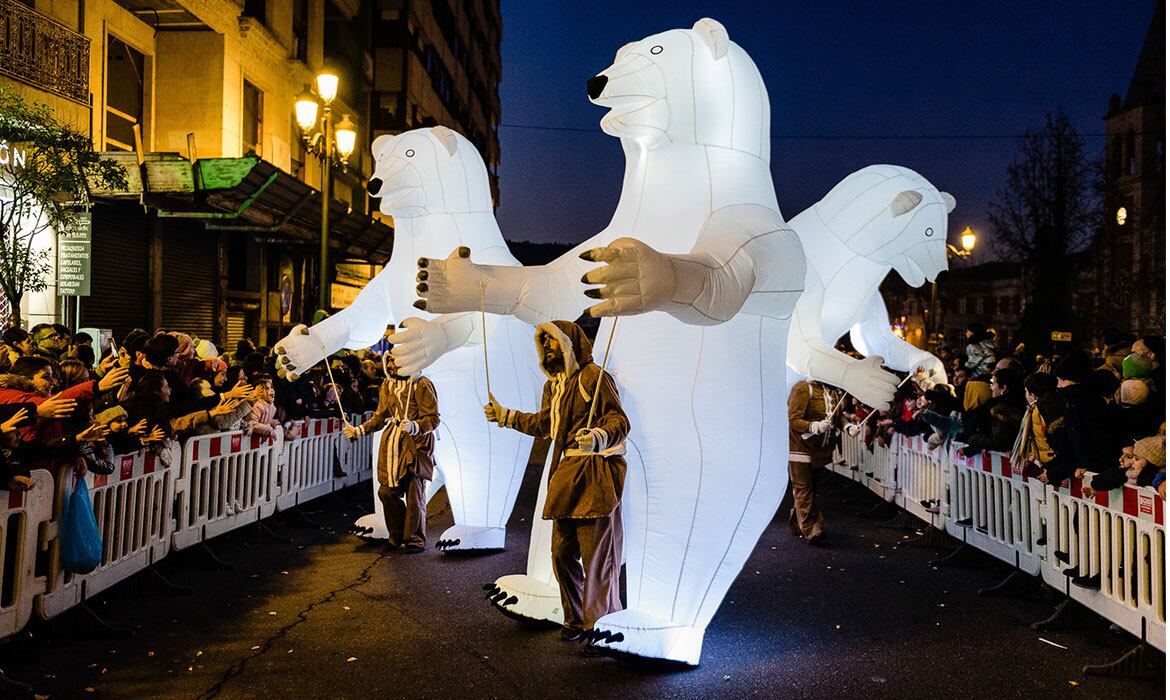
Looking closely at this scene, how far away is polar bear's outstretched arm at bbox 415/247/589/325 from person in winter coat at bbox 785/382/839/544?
444 centimetres

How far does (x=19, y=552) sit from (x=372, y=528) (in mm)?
3784

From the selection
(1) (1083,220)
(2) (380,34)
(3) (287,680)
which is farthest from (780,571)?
(2) (380,34)

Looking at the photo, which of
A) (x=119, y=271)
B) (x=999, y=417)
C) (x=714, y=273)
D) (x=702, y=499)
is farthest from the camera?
(x=119, y=271)

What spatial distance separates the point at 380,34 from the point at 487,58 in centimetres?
2332

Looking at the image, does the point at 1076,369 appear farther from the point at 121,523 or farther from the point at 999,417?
the point at 121,523

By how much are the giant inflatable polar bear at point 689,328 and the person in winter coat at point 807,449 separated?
13.6ft

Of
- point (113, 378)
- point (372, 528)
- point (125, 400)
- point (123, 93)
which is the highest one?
point (123, 93)

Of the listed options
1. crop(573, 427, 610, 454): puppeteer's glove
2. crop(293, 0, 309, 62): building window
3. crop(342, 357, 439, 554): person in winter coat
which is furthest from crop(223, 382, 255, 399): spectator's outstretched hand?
crop(293, 0, 309, 62): building window

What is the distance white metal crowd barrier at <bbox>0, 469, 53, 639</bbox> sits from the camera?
515cm

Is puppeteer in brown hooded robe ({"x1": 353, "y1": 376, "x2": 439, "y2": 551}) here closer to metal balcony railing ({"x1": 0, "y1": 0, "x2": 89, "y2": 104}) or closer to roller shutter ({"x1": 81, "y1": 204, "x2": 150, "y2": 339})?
metal balcony railing ({"x1": 0, "y1": 0, "x2": 89, "y2": 104})

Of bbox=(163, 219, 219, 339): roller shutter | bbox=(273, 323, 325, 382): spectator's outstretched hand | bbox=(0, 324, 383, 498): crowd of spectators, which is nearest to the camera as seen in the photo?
bbox=(0, 324, 383, 498): crowd of spectators

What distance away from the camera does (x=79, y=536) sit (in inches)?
223

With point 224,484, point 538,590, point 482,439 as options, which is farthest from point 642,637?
point 224,484

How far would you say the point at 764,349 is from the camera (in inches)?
205
